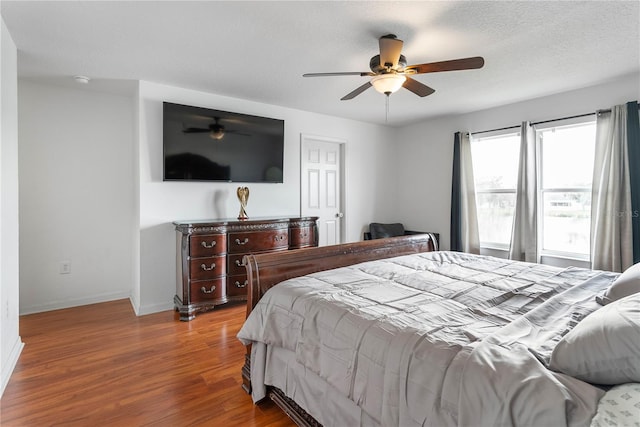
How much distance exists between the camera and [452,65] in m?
2.19

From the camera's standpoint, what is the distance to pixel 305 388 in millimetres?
1602

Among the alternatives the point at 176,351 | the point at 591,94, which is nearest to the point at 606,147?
the point at 591,94

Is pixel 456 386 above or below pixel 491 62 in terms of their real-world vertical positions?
below

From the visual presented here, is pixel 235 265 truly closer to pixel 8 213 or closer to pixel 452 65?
pixel 8 213

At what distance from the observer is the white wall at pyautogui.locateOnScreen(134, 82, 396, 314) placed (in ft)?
11.3

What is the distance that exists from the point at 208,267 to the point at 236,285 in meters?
0.39

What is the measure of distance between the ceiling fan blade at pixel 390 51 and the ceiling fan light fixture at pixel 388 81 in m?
0.07

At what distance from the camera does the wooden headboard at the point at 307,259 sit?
78.2 inches

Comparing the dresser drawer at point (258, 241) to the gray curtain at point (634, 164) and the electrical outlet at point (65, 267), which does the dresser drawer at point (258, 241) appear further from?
the gray curtain at point (634, 164)

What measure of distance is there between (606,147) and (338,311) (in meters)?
3.69

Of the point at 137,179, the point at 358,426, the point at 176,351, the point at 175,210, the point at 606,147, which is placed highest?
the point at 606,147

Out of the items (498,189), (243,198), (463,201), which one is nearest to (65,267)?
(243,198)

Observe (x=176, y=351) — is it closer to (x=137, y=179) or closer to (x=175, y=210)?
(x=175, y=210)

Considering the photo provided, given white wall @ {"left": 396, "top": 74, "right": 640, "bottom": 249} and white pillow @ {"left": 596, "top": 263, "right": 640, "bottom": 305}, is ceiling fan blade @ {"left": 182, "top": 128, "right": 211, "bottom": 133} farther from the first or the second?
white pillow @ {"left": 596, "top": 263, "right": 640, "bottom": 305}
